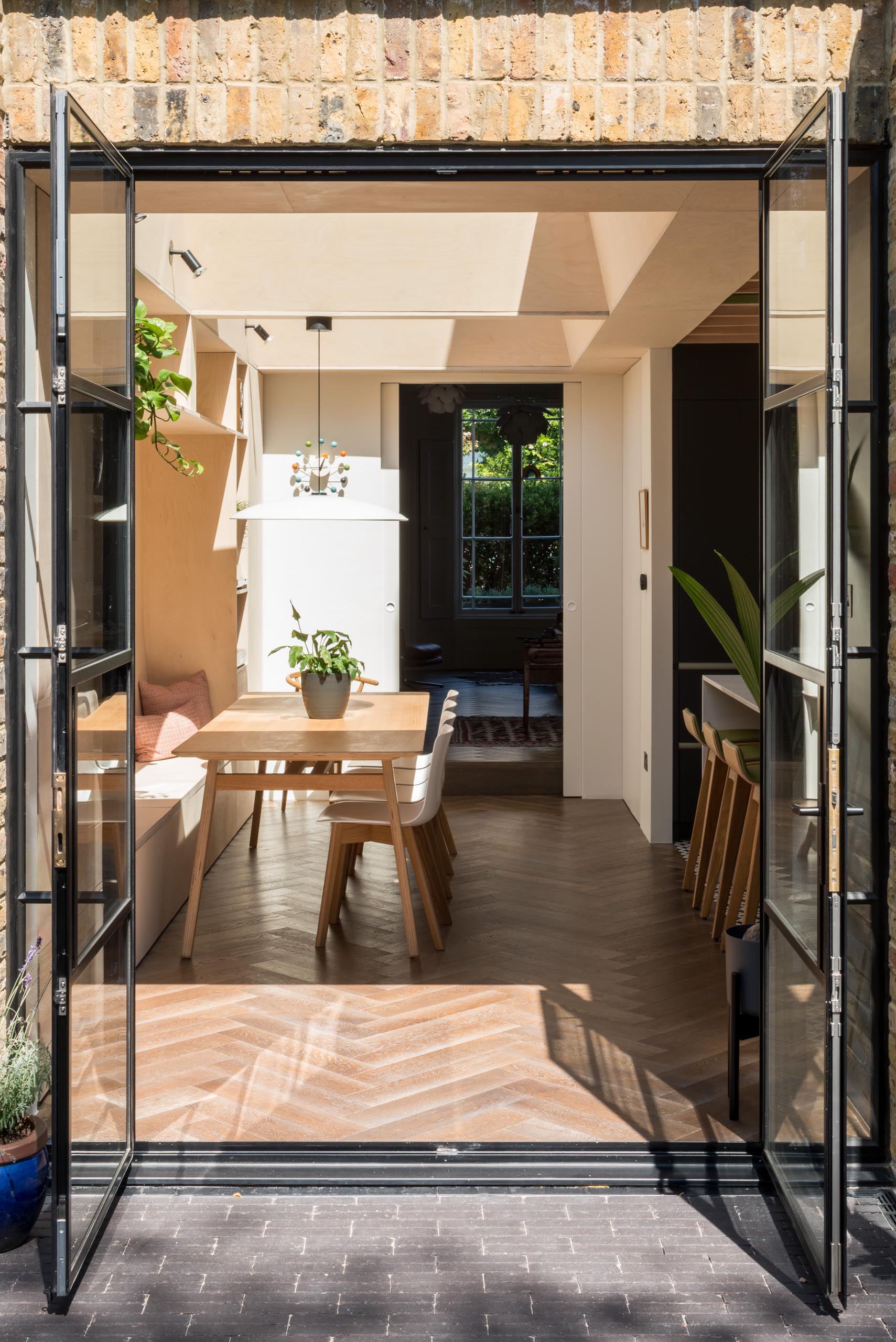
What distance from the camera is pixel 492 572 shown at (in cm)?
1470

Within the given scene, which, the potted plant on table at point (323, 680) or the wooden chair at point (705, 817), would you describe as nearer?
the wooden chair at point (705, 817)

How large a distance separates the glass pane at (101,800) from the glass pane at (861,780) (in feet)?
5.78

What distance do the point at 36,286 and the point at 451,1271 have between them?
2.48 meters

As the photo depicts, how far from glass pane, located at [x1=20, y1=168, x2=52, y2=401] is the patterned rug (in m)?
6.39

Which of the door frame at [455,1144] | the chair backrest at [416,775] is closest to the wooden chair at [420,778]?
the chair backrest at [416,775]

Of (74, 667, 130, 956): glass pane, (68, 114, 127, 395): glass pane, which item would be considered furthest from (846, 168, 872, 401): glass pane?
(74, 667, 130, 956): glass pane

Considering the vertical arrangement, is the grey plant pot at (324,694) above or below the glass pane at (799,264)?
below

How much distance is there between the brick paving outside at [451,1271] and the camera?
2490mm

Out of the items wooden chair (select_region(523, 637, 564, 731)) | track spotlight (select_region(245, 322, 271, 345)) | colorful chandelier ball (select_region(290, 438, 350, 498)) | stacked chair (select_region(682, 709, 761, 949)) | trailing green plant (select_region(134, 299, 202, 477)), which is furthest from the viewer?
wooden chair (select_region(523, 637, 564, 731))

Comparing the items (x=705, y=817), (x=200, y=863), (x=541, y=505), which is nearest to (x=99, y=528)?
(x=200, y=863)

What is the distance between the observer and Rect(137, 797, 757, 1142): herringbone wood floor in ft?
11.4

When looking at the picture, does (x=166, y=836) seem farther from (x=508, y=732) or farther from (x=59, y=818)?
(x=508, y=732)

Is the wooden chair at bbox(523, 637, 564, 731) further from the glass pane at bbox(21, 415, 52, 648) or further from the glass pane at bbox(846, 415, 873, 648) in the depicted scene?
the glass pane at bbox(21, 415, 52, 648)

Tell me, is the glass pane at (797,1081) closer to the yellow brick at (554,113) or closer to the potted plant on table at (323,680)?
the yellow brick at (554,113)
